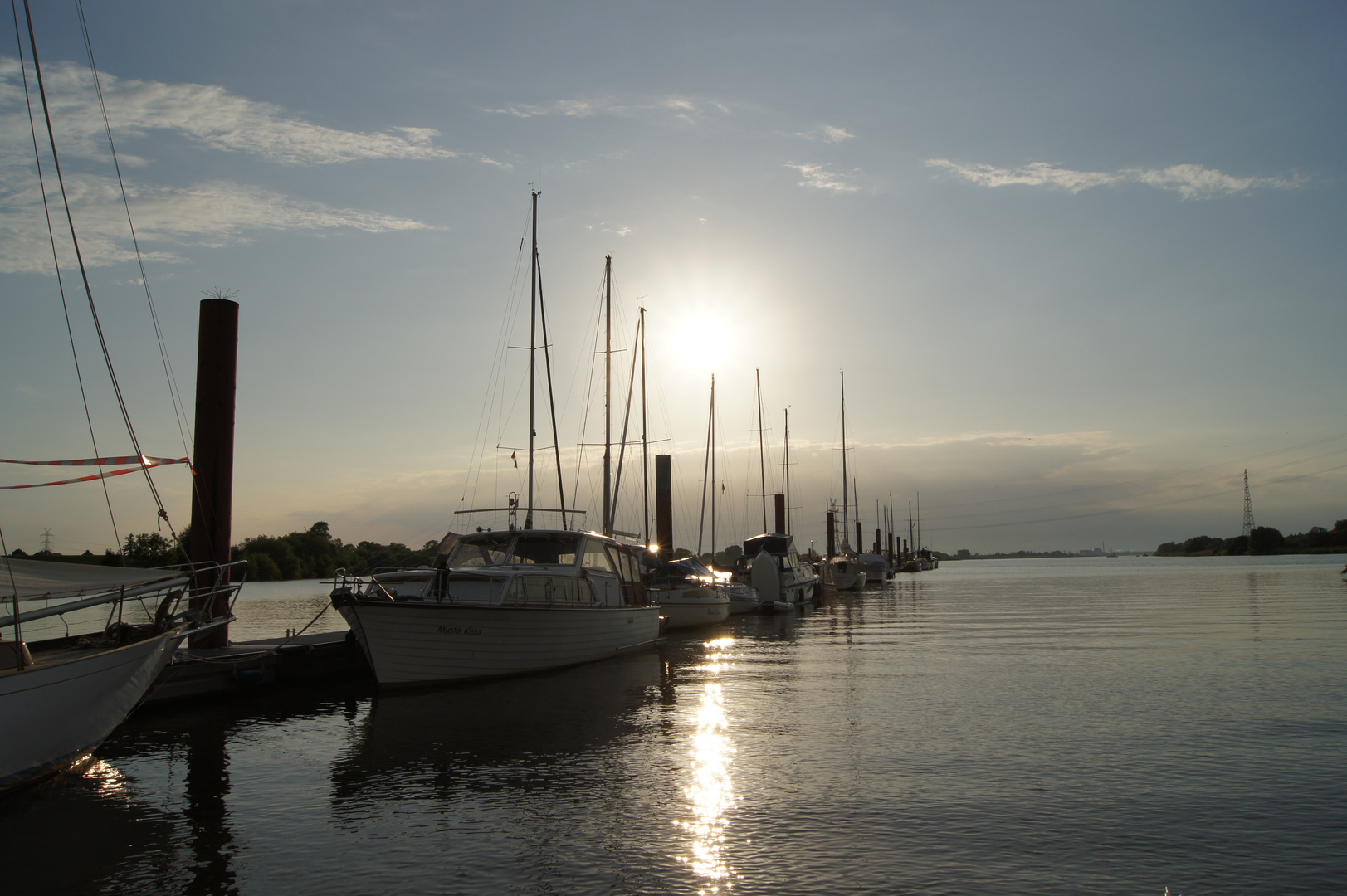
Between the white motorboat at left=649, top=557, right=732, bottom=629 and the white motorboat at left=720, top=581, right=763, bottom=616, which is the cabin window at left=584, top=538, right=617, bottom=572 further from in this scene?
the white motorboat at left=720, top=581, right=763, bottom=616

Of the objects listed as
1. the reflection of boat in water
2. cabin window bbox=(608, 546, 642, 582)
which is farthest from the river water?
cabin window bbox=(608, 546, 642, 582)

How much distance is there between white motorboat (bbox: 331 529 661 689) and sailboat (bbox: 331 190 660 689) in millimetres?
23

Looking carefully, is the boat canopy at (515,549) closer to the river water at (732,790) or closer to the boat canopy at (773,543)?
the river water at (732,790)

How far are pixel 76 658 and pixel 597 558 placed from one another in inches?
532

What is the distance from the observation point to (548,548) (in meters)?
21.9

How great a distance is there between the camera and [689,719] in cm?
1486

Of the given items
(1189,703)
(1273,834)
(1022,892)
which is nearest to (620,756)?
(1022,892)

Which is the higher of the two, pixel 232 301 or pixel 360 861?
pixel 232 301

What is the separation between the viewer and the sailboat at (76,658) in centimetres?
953

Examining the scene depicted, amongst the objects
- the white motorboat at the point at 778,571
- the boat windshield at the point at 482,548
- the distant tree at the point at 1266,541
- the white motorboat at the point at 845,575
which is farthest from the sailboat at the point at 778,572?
the distant tree at the point at 1266,541

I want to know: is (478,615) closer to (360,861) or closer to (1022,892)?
(360,861)

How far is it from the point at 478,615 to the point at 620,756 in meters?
6.82

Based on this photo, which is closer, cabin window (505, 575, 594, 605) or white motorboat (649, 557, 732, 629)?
cabin window (505, 575, 594, 605)

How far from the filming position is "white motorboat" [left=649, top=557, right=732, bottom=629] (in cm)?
3534
